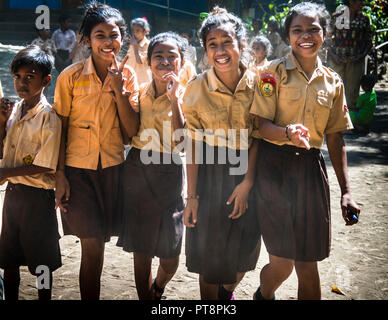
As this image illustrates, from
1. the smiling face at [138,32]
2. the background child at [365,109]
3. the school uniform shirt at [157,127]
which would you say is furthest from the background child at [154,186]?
the background child at [365,109]

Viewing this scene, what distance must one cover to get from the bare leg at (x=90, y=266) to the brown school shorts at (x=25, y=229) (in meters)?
0.24

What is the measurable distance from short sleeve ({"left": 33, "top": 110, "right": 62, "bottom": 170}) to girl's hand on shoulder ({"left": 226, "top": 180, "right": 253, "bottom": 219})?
100 centimetres

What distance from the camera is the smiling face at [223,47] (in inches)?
104

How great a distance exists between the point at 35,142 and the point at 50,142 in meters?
0.12

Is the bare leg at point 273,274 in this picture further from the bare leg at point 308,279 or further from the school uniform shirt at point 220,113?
the school uniform shirt at point 220,113

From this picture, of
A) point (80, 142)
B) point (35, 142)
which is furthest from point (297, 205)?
point (35, 142)

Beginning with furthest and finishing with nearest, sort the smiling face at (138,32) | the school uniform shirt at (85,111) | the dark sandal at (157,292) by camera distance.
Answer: the smiling face at (138,32)
the dark sandal at (157,292)
the school uniform shirt at (85,111)

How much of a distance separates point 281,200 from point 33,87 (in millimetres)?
1540

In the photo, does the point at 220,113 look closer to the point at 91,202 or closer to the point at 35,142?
the point at 91,202

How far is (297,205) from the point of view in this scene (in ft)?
8.59

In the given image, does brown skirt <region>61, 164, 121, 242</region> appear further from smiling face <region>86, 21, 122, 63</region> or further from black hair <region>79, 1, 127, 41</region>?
black hair <region>79, 1, 127, 41</region>
